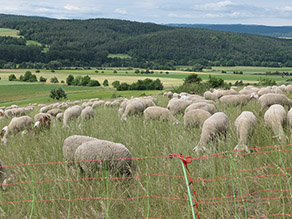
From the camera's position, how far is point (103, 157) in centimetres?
435

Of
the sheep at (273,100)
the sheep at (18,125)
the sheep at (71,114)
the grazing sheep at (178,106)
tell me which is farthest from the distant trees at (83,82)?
the sheep at (273,100)

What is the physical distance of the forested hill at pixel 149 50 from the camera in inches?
5271

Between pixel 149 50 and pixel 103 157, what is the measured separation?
167658mm

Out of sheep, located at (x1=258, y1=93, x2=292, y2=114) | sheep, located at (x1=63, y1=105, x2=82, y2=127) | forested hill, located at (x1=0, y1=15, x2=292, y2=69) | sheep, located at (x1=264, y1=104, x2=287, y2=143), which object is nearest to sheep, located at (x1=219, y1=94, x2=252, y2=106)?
sheep, located at (x1=258, y1=93, x2=292, y2=114)

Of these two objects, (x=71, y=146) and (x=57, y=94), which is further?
(x=57, y=94)

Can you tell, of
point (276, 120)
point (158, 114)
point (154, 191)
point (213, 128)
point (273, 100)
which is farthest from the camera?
point (273, 100)

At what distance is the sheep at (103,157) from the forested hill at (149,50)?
12842cm

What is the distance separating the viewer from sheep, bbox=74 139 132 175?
14.1 ft

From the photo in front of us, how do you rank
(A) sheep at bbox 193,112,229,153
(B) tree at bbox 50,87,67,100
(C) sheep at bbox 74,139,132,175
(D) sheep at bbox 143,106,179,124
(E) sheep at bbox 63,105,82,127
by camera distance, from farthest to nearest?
(B) tree at bbox 50,87,67,100
(E) sheep at bbox 63,105,82,127
(D) sheep at bbox 143,106,179,124
(A) sheep at bbox 193,112,229,153
(C) sheep at bbox 74,139,132,175

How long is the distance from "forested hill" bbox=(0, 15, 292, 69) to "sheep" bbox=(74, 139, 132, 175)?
128 metres

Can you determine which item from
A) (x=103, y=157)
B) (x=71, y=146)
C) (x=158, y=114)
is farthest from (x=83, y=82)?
(x=103, y=157)

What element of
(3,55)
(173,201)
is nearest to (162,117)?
(173,201)

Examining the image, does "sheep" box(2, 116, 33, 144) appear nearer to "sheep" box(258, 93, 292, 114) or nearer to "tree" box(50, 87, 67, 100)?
"sheep" box(258, 93, 292, 114)

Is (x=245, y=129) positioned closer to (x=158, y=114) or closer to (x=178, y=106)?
(x=158, y=114)
